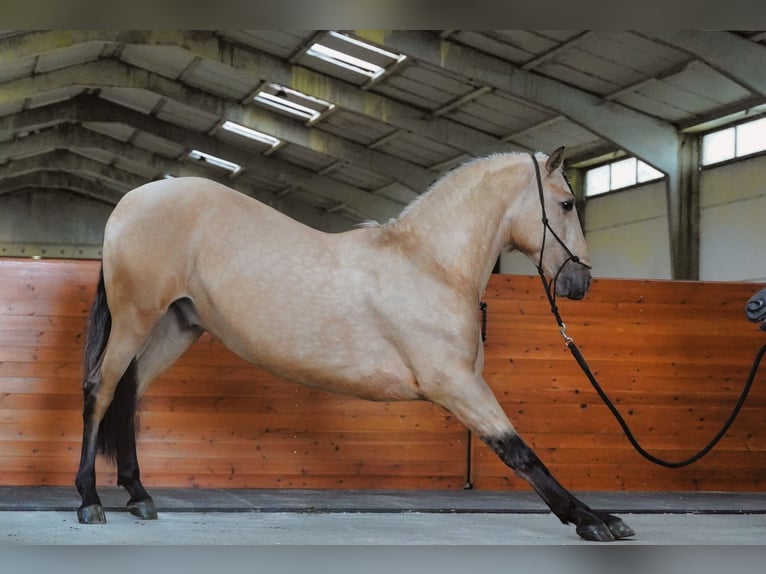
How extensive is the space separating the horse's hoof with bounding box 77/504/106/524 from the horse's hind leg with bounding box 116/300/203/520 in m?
0.25

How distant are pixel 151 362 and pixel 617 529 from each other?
8.22ft

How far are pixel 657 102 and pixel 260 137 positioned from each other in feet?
35.1

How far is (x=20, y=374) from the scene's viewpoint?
7.06m

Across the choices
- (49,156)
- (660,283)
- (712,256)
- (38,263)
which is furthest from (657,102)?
(49,156)

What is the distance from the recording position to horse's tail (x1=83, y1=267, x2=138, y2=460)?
5.46 m

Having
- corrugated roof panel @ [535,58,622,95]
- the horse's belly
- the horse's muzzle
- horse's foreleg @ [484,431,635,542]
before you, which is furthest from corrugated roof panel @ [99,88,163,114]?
horse's foreleg @ [484,431,635,542]

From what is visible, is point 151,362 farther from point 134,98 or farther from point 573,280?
point 134,98

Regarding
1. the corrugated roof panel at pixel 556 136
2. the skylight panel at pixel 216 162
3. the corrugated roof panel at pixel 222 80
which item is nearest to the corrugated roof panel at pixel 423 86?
the corrugated roof panel at pixel 556 136

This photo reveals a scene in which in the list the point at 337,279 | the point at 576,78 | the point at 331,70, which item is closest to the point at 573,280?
the point at 337,279

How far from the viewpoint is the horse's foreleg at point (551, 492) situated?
4.75 meters

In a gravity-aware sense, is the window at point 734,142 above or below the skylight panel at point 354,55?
below

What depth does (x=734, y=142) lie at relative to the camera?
15.0 metres

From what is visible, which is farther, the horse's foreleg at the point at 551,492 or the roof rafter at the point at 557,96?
the roof rafter at the point at 557,96

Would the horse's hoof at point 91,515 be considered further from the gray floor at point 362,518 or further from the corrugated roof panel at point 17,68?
the corrugated roof panel at point 17,68
